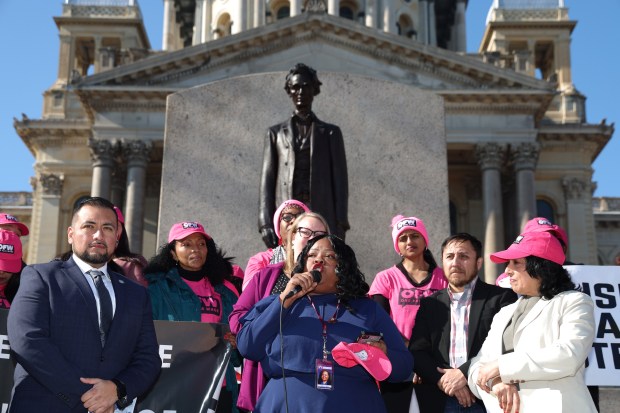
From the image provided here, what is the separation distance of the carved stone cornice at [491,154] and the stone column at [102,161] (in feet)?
53.0

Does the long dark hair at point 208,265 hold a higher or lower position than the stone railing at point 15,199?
lower

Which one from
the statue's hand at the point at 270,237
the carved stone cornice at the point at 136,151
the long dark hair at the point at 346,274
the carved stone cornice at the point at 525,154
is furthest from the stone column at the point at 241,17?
the long dark hair at the point at 346,274

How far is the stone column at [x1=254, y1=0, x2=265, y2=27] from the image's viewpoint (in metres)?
58.7

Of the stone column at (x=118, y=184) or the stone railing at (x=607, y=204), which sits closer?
the stone column at (x=118, y=184)

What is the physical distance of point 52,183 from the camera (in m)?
41.1

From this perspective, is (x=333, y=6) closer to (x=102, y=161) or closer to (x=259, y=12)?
(x=259, y=12)

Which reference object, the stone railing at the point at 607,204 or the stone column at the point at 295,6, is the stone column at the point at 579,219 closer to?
the stone railing at the point at 607,204

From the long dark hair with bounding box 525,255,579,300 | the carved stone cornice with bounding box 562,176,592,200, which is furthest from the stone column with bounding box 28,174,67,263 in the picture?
the long dark hair with bounding box 525,255,579,300

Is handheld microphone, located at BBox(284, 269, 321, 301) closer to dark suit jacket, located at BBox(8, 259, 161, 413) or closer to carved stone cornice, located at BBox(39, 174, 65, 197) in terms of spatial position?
dark suit jacket, located at BBox(8, 259, 161, 413)

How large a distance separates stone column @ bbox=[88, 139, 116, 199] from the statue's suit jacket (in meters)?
28.7

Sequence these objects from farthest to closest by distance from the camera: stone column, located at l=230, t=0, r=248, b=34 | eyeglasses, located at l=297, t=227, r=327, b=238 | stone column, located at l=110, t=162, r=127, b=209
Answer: stone column, located at l=230, t=0, r=248, b=34 < stone column, located at l=110, t=162, r=127, b=209 < eyeglasses, located at l=297, t=227, r=327, b=238

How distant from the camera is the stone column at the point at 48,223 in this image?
4012 centimetres

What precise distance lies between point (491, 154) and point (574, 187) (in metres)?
7.18

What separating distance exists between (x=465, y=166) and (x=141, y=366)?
3623 centimetres
